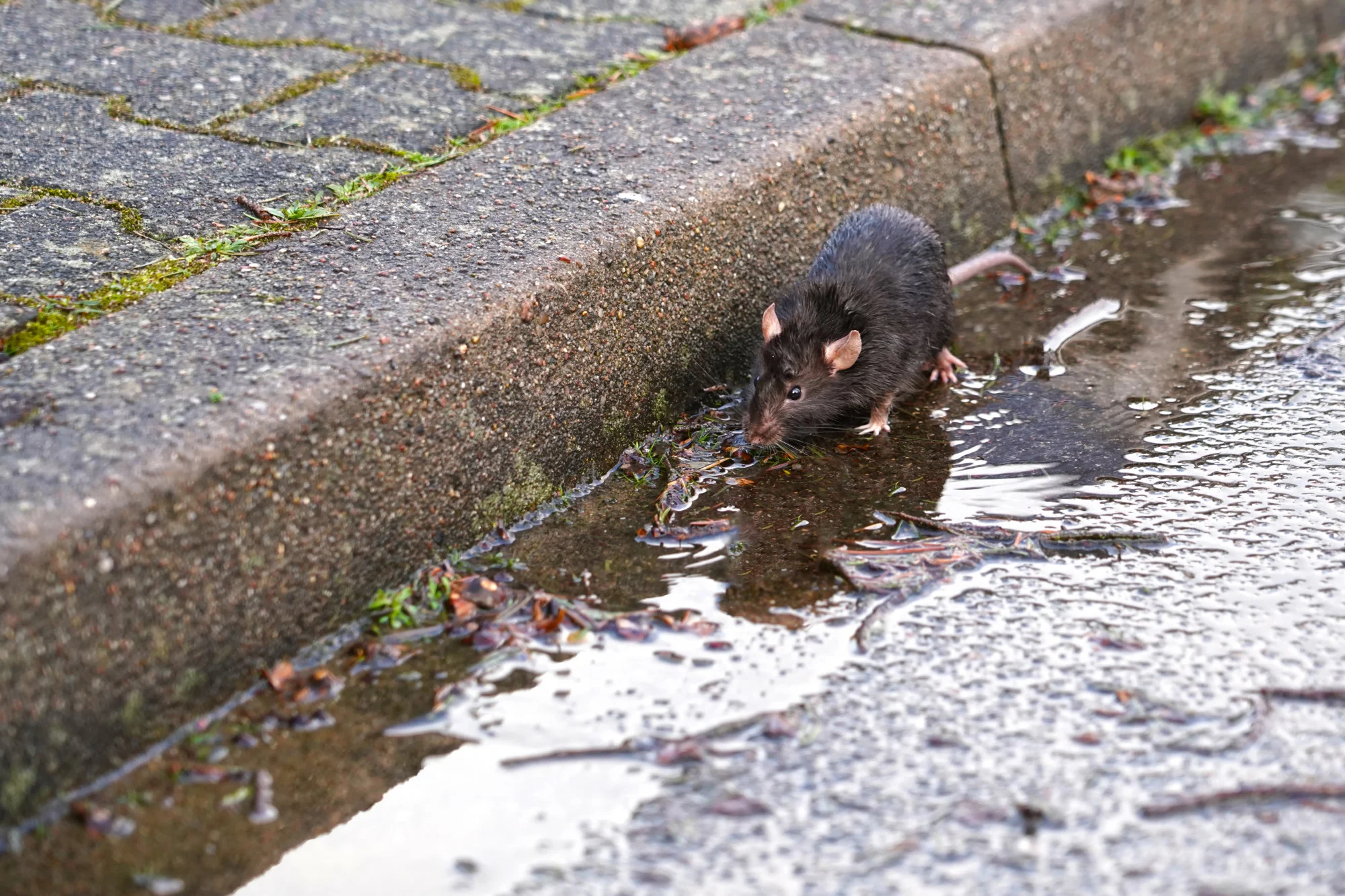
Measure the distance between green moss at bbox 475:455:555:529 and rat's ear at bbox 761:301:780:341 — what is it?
819mm

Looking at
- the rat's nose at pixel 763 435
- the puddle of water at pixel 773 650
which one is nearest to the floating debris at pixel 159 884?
the puddle of water at pixel 773 650

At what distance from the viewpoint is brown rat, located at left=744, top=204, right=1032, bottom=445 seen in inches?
151

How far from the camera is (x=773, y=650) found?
9.30ft

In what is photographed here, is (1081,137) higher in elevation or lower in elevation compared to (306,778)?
higher

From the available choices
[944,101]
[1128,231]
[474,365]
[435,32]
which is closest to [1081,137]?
[1128,231]

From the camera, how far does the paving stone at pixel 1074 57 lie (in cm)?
481

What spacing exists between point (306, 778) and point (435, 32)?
307cm

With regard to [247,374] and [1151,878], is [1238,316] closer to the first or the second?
[1151,878]

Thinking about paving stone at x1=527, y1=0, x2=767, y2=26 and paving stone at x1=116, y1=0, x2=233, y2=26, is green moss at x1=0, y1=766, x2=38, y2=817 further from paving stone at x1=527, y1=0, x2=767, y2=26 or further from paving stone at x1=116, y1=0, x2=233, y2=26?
paving stone at x1=527, y1=0, x2=767, y2=26

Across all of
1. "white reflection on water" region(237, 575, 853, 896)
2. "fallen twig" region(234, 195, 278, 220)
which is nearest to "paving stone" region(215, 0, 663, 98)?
"fallen twig" region(234, 195, 278, 220)

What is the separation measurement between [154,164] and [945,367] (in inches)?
93.8

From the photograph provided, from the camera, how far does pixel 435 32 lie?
4789 mm

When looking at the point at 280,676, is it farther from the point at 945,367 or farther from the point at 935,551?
the point at 945,367

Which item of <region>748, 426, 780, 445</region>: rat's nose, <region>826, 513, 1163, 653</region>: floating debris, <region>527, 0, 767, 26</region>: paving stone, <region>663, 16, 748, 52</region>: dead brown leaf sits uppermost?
<region>527, 0, 767, 26</region>: paving stone
